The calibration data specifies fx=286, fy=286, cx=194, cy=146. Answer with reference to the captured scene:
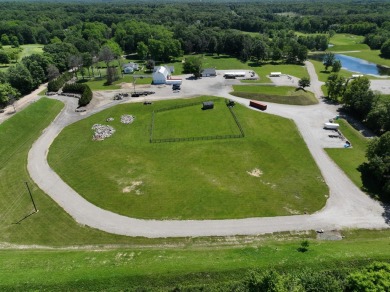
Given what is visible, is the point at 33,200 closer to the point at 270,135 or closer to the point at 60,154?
the point at 60,154

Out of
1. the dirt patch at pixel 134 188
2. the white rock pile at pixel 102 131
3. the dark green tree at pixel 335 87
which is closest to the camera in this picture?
the dirt patch at pixel 134 188

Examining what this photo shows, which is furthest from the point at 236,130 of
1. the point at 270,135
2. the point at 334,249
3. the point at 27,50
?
the point at 27,50

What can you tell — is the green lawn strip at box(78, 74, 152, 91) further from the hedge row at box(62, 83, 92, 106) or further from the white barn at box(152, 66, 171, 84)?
the hedge row at box(62, 83, 92, 106)

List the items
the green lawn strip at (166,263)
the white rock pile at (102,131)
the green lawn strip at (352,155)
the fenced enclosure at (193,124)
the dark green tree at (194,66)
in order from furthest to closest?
the dark green tree at (194,66)
the white rock pile at (102,131)
the fenced enclosure at (193,124)
the green lawn strip at (352,155)
the green lawn strip at (166,263)

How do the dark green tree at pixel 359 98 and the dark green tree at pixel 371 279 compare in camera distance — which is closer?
the dark green tree at pixel 371 279

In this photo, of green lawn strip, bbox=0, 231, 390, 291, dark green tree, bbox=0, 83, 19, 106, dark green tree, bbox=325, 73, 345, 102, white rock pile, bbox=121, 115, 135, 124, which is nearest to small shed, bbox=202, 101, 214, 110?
white rock pile, bbox=121, 115, 135, 124

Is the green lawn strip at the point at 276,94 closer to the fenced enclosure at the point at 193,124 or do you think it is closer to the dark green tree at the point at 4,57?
the fenced enclosure at the point at 193,124

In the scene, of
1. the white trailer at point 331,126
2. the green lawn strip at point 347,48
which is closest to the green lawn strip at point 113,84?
the white trailer at point 331,126

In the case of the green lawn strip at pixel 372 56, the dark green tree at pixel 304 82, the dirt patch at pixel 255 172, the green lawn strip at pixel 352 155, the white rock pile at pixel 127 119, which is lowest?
the green lawn strip at pixel 372 56
